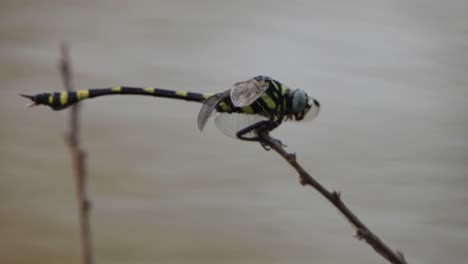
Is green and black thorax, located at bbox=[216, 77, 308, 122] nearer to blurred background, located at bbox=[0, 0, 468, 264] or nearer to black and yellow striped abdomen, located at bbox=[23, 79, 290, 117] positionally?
black and yellow striped abdomen, located at bbox=[23, 79, 290, 117]

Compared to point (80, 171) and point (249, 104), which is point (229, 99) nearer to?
point (249, 104)

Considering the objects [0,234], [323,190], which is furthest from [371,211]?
[323,190]

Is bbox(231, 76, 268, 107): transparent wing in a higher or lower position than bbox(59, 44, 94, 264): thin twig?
higher

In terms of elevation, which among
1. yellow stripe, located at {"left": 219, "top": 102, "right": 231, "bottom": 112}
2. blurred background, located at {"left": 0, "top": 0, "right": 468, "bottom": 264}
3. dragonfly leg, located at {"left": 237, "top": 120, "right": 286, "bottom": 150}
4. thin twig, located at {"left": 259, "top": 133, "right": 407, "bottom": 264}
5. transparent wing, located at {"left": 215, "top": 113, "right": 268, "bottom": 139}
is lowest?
thin twig, located at {"left": 259, "top": 133, "right": 407, "bottom": 264}

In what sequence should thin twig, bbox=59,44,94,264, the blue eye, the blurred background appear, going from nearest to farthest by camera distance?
thin twig, bbox=59,44,94,264, the blue eye, the blurred background

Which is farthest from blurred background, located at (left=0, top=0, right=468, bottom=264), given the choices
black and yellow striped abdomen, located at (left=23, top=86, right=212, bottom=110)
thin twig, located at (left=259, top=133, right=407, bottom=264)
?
thin twig, located at (left=259, top=133, right=407, bottom=264)

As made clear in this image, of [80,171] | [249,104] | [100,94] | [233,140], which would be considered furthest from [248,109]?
[233,140]

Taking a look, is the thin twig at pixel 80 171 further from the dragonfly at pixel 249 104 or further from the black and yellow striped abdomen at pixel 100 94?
the dragonfly at pixel 249 104

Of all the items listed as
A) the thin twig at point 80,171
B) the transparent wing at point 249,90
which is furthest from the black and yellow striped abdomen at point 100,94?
the thin twig at point 80,171

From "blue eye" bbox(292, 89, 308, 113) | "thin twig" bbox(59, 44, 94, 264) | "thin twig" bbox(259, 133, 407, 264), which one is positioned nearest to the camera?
"thin twig" bbox(59, 44, 94, 264)
